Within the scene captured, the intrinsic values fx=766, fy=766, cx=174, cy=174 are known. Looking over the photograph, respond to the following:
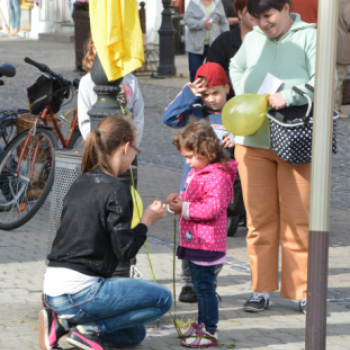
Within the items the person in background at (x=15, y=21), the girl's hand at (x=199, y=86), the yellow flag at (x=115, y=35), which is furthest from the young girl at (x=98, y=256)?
the person in background at (x=15, y=21)

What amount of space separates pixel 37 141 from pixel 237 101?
8.72 ft

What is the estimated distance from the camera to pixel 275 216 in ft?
15.1

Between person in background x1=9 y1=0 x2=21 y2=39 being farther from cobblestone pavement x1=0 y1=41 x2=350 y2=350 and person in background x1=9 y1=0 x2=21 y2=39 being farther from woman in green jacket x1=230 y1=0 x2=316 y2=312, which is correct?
woman in green jacket x1=230 y1=0 x2=316 y2=312

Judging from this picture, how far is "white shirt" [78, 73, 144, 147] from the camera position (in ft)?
16.9

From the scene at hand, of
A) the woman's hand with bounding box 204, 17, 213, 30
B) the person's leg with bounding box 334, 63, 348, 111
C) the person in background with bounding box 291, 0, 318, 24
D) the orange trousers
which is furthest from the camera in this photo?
the woman's hand with bounding box 204, 17, 213, 30

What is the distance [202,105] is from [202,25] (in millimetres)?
8984

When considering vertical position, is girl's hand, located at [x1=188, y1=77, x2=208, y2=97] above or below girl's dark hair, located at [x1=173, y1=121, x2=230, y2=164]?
above

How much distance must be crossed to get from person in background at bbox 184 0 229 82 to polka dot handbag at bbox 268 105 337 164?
30.6ft

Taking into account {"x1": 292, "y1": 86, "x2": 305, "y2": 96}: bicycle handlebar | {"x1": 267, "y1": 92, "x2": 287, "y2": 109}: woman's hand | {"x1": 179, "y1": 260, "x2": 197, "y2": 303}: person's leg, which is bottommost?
{"x1": 179, "y1": 260, "x2": 197, "y2": 303}: person's leg

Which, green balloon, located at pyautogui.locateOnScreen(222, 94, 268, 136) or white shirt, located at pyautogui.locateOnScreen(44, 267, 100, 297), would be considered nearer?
white shirt, located at pyautogui.locateOnScreen(44, 267, 100, 297)

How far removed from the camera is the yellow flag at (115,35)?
13.7ft

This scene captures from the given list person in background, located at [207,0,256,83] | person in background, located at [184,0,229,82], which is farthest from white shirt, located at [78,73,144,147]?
person in background, located at [184,0,229,82]

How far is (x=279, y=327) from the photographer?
436 cm

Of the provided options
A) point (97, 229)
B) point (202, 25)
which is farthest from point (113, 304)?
point (202, 25)
